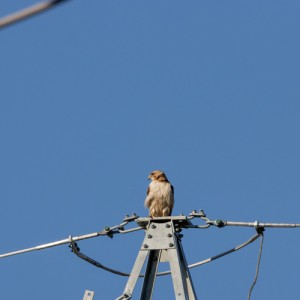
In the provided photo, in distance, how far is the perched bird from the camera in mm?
14322

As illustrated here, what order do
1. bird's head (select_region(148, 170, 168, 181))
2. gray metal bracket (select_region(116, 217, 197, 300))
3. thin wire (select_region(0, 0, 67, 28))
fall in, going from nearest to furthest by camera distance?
thin wire (select_region(0, 0, 67, 28)), gray metal bracket (select_region(116, 217, 197, 300)), bird's head (select_region(148, 170, 168, 181))

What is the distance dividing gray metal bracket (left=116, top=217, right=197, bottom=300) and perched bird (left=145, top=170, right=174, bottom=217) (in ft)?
5.35

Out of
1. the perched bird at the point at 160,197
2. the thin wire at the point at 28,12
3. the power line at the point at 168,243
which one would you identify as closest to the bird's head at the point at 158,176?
the perched bird at the point at 160,197

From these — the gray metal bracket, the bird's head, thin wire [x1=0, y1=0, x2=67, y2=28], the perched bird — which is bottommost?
thin wire [x1=0, y1=0, x2=67, y2=28]

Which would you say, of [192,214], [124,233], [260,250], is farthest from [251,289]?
[124,233]

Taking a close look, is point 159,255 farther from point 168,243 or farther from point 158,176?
point 158,176

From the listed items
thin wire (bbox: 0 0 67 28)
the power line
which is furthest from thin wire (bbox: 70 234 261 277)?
thin wire (bbox: 0 0 67 28)

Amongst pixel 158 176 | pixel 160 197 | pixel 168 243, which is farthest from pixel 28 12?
pixel 158 176

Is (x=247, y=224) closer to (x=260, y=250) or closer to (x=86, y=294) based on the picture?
(x=260, y=250)

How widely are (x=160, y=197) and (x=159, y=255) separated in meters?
2.29

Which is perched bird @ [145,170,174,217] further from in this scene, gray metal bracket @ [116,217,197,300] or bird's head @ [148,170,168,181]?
gray metal bracket @ [116,217,197,300]

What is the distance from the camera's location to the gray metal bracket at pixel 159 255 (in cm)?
1199

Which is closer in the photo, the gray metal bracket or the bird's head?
the gray metal bracket

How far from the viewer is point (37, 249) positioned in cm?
1366
